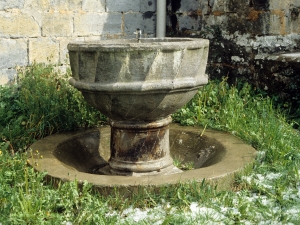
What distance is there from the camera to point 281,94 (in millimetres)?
5441

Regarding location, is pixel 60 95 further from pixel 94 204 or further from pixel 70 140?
pixel 94 204

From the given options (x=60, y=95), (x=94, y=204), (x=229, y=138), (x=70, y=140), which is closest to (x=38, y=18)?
(x=60, y=95)

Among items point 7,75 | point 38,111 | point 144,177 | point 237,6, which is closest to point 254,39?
point 237,6

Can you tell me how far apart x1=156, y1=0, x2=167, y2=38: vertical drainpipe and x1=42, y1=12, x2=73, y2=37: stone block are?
4.18 feet

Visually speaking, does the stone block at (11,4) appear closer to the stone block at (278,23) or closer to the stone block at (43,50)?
the stone block at (43,50)

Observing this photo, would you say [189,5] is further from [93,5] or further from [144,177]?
[144,177]

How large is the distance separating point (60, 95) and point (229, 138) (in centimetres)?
177

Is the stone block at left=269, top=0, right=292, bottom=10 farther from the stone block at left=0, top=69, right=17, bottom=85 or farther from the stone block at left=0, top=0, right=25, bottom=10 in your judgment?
the stone block at left=0, top=69, right=17, bottom=85

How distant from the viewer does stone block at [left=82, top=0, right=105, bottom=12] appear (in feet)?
19.4

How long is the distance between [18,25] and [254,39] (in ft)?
8.76

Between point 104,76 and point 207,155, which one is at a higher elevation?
point 104,76

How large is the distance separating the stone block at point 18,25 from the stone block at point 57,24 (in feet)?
0.36

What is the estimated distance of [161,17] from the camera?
6531 millimetres

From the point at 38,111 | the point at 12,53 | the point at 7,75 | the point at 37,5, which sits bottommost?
the point at 38,111
